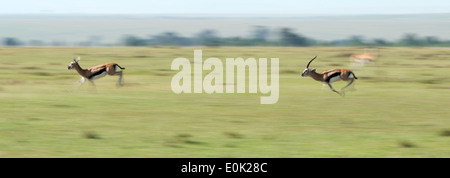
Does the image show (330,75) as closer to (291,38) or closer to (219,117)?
(219,117)

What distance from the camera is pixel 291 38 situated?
81500mm

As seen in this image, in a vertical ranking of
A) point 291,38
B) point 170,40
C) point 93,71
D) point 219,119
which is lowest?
point 219,119

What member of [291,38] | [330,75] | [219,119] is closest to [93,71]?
[330,75]

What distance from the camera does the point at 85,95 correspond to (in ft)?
60.6

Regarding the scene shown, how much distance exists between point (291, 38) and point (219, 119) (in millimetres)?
68169

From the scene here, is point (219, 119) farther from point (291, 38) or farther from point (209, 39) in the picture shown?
point (209, 39)

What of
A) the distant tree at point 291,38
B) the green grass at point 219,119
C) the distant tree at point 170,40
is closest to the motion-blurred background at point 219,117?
the green grass at point 219,119

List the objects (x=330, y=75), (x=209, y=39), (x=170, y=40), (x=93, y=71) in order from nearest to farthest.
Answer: (x=330, y=75) → (x=93, y=71) → (x=209, y=39) → (x=170, y=40)

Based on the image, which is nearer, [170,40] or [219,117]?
[219,117]

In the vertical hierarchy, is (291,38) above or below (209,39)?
below

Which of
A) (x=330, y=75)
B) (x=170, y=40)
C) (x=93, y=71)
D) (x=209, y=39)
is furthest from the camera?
(x=170, y=40)

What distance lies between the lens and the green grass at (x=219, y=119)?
1044 centimetres

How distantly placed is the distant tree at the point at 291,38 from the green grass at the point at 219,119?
53389 millimetres

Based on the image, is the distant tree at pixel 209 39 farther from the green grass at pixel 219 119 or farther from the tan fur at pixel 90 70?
the tan fur at pixel 90 70
